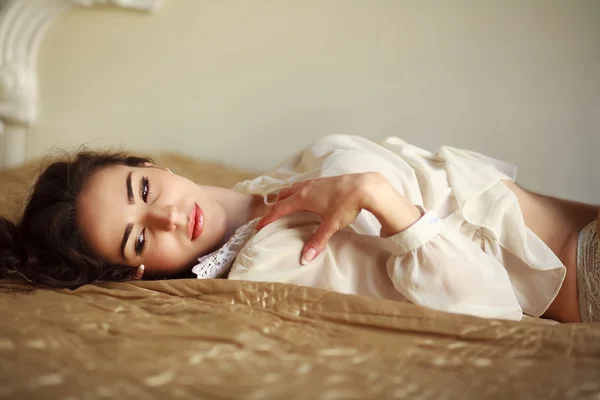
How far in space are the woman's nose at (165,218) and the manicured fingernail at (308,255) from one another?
279 millimetres

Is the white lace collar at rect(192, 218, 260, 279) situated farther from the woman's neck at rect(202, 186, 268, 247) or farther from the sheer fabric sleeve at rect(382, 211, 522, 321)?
the sheer fabric sleeve at rect(382, 211, 522, 321)

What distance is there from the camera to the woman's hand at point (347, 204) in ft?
3.28

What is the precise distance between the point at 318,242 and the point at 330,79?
48.2 inches

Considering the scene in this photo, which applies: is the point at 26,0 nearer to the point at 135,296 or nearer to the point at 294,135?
the point at 294,135

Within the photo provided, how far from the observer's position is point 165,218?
3.66ft

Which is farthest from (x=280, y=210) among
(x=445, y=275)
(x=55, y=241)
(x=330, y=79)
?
(x=330, y=79)

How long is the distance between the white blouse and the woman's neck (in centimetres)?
6

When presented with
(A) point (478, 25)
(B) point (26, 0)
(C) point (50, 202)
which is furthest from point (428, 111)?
(B) point (26, 0)

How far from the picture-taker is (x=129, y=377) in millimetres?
659

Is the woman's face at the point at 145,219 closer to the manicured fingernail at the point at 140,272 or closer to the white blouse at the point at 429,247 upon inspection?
the manicured fingernail at the point at 140,272

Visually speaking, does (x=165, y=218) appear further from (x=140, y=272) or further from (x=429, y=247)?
(x=429, y=247)

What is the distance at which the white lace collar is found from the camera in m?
1.14

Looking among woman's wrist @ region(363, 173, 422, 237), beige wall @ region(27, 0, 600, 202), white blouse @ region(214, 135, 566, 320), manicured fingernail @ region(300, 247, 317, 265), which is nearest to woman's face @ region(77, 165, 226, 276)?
white blouse @ region(214, 135, 566, 320)

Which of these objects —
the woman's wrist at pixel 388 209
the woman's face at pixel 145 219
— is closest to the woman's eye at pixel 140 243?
the woman's face at pixel 145 219
